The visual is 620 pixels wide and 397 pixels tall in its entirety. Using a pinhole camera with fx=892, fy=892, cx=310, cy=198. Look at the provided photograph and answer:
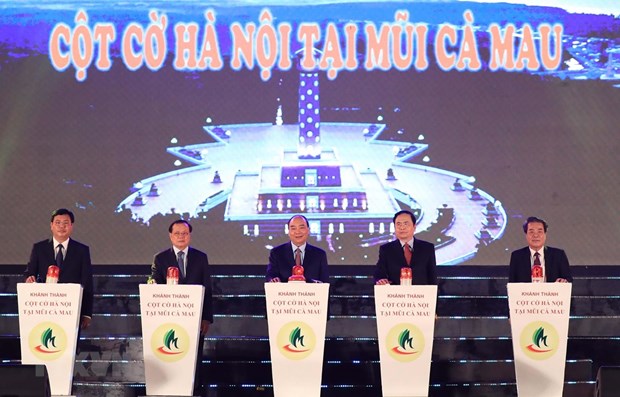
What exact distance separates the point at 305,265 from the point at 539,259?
1538 millimetres

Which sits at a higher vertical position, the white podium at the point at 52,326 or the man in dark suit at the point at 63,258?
the man in dark suit at the point at 63,258

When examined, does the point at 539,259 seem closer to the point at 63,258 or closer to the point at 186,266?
the point at 186,266

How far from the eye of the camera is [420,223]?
25.7 ft

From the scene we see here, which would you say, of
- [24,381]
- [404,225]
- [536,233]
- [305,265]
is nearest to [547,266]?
[536,233]

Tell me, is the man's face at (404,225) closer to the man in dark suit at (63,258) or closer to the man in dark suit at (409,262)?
the man in dark suit at (409,262)

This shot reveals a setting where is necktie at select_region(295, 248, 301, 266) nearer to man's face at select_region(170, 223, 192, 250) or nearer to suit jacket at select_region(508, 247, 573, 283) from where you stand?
man's face at select_region(170, 223, 192, 250)

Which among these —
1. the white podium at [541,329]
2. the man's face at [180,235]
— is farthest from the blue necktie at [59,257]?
the white podium at [541,329]

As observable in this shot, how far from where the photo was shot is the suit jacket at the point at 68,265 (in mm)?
5789

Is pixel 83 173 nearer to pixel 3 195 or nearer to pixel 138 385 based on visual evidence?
pixel 3 195

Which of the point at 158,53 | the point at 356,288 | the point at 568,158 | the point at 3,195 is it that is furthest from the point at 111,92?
the point at 568,158

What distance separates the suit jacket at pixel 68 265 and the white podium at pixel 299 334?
141 cm

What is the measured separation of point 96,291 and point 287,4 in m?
2.98

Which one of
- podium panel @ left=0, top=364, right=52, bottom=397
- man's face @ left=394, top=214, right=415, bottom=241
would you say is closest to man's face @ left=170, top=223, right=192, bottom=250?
man's face @ left=394, top=214, right=415, bottom=241

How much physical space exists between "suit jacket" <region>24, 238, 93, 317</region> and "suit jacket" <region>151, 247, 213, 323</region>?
476 mm
